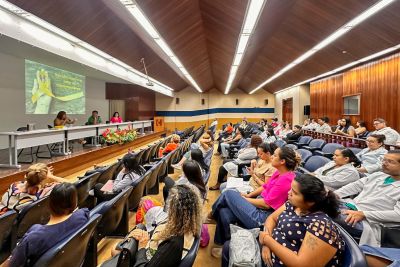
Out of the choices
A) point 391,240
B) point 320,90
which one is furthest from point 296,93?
point 391,240

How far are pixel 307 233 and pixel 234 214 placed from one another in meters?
1.16

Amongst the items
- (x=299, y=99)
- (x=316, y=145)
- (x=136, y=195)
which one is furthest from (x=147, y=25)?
(x=299, y=99)

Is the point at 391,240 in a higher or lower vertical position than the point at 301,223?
lower

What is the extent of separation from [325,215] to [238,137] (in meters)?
7.34

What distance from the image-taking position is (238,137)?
29.4ft

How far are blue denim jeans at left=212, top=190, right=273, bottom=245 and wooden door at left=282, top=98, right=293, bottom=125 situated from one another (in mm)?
16236

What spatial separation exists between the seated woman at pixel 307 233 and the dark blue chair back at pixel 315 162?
2.51 meters

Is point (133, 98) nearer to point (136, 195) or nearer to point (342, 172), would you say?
point (136, 195)

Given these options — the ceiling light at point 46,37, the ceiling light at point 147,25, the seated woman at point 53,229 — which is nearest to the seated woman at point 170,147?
the ceiling light at point 147,25

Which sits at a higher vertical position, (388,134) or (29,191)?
(388,134)

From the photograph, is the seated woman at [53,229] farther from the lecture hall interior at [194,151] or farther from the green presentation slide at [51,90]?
the green presentation slide at [51,90]

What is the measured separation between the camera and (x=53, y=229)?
1818 mm

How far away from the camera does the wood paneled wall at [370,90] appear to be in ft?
26.9

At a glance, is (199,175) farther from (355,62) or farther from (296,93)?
(296,93)
